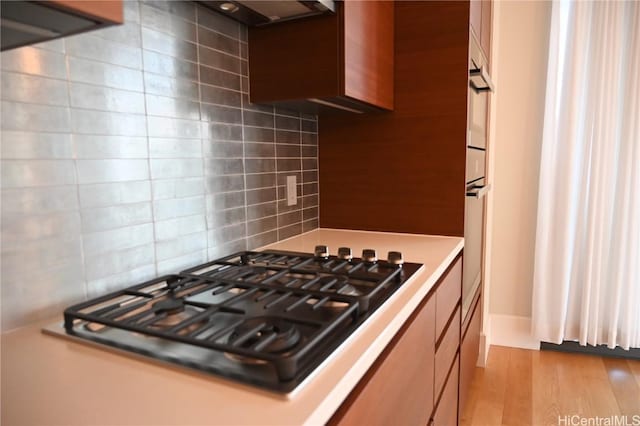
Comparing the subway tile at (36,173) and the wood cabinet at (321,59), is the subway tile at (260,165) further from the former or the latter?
the subway tile at (36,173)

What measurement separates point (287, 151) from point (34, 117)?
Answer: 38.1 inches

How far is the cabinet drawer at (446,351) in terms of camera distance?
1368 millimetres

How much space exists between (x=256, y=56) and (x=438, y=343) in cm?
111

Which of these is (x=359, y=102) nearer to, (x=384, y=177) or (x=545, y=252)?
Result: (x=384, y=177)

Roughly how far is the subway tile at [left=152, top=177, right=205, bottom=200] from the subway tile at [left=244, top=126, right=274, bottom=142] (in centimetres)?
27

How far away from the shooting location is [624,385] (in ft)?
7.70

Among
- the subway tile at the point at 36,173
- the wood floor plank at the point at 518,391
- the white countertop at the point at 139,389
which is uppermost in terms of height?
the subway tile at the point at 36,173

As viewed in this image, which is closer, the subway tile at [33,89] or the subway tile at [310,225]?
the subway tile at [33,89]

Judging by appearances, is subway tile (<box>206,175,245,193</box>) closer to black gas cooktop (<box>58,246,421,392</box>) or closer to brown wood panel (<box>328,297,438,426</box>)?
black gas cooktop (<box>58,246,421,392</box>)

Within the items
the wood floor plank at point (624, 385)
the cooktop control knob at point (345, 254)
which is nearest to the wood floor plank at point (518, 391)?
the wood floor plank at point (624, 385)

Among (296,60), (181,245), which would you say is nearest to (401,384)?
(181,245)

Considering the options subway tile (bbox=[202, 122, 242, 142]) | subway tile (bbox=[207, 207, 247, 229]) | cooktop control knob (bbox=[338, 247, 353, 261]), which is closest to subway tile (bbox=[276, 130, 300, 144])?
subway tile (bbox=[202, 122, 242, 142])

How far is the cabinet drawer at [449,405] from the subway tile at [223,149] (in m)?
1.05

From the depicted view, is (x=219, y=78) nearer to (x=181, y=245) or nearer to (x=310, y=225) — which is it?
(x=181, y=245)
